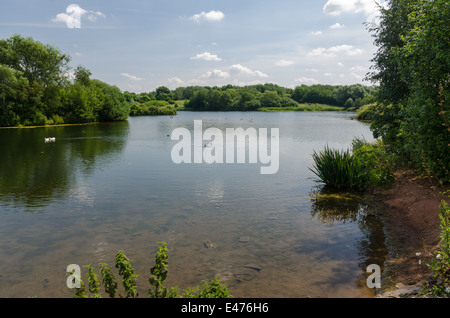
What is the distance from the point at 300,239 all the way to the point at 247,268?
8.82 feet

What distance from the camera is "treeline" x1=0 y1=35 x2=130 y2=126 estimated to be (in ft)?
190

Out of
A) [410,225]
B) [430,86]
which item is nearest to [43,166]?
[410,225]

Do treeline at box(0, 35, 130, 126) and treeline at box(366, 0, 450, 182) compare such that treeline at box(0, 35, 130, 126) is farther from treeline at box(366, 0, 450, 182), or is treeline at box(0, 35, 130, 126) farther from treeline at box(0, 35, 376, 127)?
treeline at box(366, 0, 450, 182)

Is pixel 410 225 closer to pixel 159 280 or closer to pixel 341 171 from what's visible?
pixel 341 171

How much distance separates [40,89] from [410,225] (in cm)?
6822

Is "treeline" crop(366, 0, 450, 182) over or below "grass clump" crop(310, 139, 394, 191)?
over

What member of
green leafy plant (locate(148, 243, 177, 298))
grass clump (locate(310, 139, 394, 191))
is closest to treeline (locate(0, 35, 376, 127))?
grass clump (locate(310, 139, 394, 191))

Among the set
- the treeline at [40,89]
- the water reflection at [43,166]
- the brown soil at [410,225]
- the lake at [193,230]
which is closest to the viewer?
the brown soil at [410,225]

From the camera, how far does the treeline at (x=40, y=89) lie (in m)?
58.0

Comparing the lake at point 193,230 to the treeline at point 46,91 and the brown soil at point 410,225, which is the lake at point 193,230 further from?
the treeline at point 46,91

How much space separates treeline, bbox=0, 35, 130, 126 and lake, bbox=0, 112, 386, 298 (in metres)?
45.8

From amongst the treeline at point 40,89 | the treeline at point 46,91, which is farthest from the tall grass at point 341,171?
the treeline at point 40,89

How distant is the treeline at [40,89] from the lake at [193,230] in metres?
45.8

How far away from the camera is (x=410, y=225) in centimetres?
1076
